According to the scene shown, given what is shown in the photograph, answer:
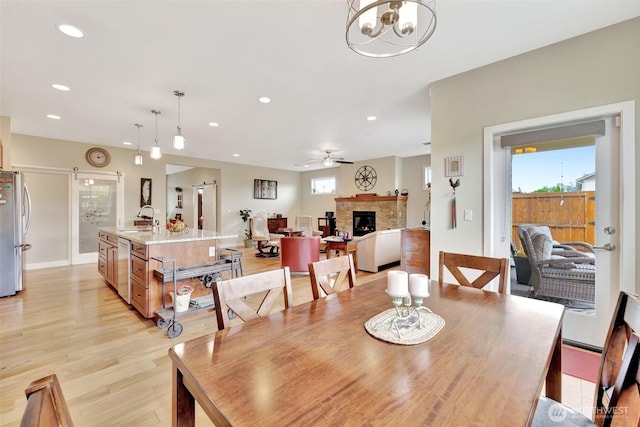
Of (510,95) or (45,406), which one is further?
(510,95)

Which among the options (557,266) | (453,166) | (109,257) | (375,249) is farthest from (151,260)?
(557,266)

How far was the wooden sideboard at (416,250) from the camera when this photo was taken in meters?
3.97

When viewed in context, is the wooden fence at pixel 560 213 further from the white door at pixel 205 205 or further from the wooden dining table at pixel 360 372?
the white door at pixel 205 205

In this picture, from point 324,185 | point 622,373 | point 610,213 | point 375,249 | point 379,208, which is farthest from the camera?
point 324,185

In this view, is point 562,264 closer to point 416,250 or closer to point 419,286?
point 416,250

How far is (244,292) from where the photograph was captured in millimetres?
1320

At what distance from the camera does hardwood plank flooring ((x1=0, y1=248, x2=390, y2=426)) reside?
67.9 inches

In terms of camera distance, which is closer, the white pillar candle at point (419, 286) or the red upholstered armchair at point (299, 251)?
the white pillar candle at point (419, 286)

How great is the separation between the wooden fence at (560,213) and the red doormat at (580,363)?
3.01 ft

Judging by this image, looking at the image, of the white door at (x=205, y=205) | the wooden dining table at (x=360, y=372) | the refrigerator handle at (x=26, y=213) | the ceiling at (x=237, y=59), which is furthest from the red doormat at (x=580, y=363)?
the white door at (x=205, y=205)

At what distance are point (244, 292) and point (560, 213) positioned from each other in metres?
2.95

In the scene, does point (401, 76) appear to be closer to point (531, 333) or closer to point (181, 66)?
point (181, 66)

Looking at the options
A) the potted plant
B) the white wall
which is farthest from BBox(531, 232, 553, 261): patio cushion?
the potted plant

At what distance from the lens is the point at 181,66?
2.82 m
